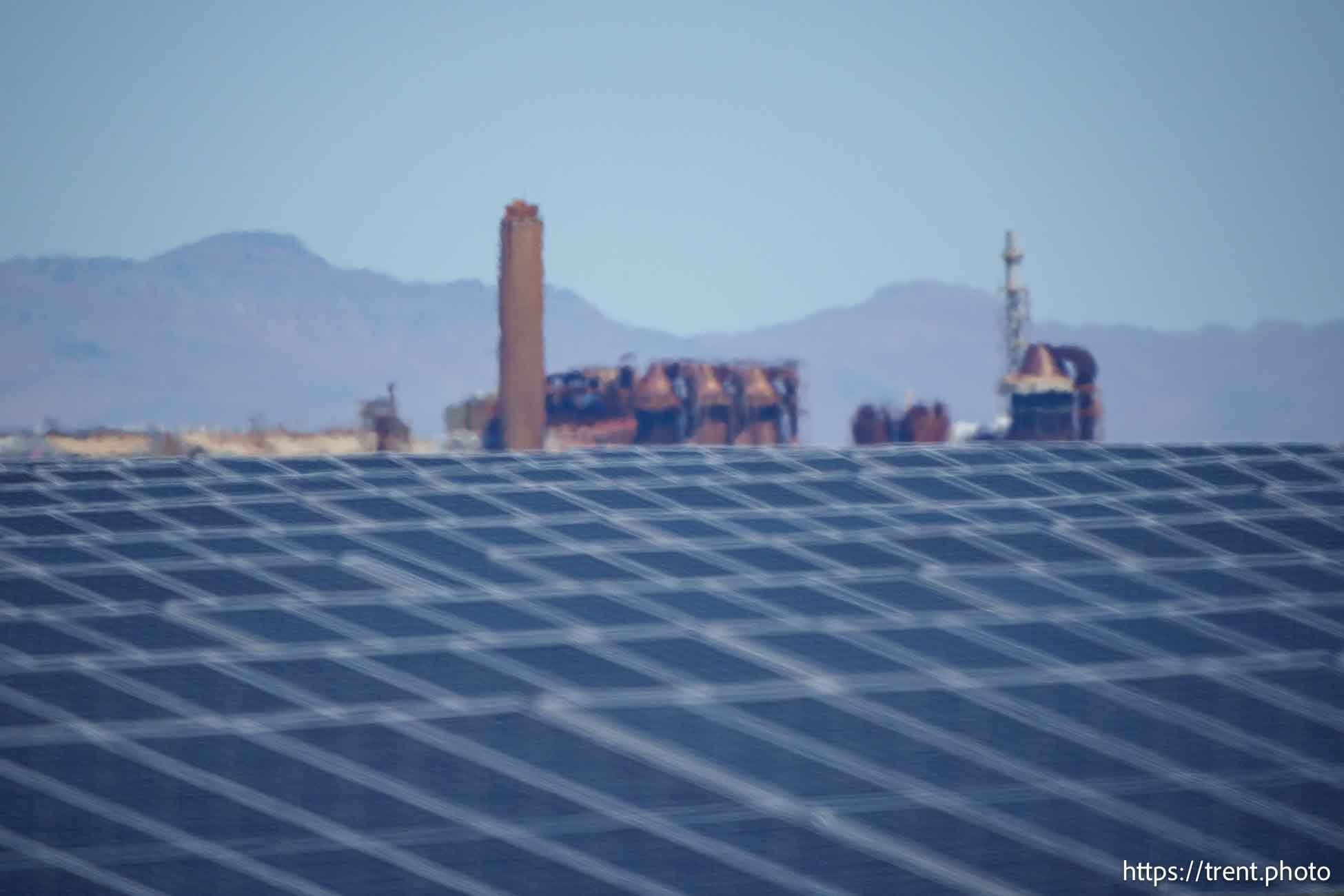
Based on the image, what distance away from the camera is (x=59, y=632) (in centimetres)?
1233

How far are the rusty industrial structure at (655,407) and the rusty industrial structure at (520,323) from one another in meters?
3.08

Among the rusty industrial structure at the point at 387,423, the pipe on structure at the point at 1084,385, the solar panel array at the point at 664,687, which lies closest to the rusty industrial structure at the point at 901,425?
the pipe on structure at the point at 1084,385

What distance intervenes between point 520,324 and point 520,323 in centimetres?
4

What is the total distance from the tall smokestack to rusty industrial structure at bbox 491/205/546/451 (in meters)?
0.02

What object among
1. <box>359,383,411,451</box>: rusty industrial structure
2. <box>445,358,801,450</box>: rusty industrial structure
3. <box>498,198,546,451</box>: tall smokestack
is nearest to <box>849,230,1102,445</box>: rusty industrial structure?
<box>445,358,801,450</box>: rusty industrial structure

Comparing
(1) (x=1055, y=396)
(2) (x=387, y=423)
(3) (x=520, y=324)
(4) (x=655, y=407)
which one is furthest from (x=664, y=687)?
(1) (x=1055, y=396)

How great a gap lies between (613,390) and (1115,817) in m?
40.2

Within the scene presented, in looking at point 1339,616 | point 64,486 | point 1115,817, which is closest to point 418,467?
point 64,486

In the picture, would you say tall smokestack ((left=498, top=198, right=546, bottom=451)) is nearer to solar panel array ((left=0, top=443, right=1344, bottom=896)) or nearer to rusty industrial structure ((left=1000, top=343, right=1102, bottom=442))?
rusty industrial structure ((left=1000, top=343, right=1102, bottom=442))

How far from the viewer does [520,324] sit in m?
44.9

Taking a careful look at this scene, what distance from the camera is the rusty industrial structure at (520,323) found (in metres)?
45.0

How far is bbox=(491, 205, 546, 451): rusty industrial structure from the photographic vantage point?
148 ft

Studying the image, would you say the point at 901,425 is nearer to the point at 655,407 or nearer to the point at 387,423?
the point at 655,407

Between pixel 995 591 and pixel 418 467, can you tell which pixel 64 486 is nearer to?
pixel 418 467
